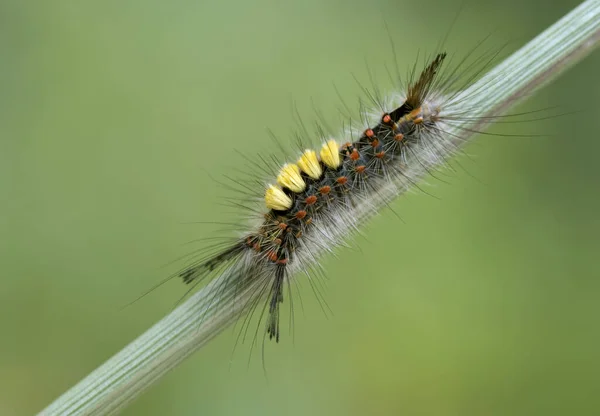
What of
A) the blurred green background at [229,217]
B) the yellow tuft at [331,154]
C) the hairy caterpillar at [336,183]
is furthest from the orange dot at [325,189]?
the blurred green background at [229,217]

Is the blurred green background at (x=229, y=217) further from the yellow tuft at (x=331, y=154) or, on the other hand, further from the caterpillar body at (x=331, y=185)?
the yellow tuft at (x=331, y=154)

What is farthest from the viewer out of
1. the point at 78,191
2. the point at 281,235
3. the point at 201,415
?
the point at 78,191

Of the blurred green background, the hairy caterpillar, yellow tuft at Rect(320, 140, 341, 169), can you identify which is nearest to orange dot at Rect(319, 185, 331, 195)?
the hairy caterpillar

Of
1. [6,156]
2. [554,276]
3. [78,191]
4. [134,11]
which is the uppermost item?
[134,11]

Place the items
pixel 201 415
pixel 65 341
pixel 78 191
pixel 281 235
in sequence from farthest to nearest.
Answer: pixel 78 191
pixel 65 341
pixel 201 415
pixel 281 235

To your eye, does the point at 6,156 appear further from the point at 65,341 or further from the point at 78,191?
the point at 65,341

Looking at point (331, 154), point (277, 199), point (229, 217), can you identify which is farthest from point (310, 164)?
point (229, 217)

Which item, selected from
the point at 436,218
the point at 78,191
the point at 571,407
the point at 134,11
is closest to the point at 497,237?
the point at 436,218
